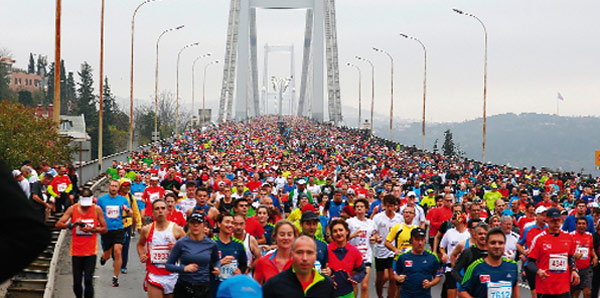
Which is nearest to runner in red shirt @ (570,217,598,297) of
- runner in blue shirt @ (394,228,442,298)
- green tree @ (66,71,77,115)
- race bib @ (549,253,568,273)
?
race bib @ (549,253,568,273)

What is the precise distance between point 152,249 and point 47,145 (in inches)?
1003

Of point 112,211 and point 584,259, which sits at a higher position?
point 112,211

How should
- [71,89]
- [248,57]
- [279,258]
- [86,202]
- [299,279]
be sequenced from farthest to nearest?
[71,89], [248,57], [86,202], [279,258], [299,279]

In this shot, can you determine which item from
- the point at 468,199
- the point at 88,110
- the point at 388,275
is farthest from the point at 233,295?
the point at 88,110

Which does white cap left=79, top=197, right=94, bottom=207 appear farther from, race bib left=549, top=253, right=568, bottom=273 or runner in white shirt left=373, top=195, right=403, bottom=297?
race bib left=549, top=253, right=568, bottom=273

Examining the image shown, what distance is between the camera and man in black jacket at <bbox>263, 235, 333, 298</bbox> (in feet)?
16.3

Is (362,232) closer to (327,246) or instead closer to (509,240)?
(509,240)

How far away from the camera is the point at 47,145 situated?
1314 inches

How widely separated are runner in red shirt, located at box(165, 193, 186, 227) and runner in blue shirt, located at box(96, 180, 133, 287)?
77 cm

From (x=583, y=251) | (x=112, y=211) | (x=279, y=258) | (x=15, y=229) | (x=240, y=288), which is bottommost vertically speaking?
(x=583, y=251)

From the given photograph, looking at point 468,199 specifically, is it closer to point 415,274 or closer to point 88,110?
point 415,274

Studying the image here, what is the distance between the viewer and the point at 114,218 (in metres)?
13.0

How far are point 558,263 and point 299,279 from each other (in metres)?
5.52

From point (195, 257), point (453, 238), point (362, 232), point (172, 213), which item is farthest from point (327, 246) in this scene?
point (172, 213)
